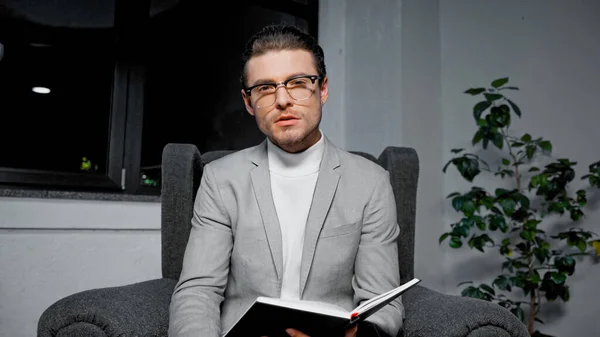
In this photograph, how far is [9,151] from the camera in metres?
2.12

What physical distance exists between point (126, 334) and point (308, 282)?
0.45 metres

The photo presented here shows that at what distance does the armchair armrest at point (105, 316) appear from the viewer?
955 mm

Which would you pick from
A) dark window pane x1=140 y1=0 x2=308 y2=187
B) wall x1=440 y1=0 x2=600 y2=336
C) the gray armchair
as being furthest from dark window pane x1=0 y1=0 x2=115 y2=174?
wall x1=440 y1=0 x2=600 y2=336

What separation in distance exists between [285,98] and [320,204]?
29cm

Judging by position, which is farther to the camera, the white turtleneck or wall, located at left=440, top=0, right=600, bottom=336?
wall, located at left=440, top=0, right=600, bottom=336

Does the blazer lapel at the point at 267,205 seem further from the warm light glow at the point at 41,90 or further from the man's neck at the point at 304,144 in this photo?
the warm light glow at the point at 41,90

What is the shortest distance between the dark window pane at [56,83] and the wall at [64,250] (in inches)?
13.0

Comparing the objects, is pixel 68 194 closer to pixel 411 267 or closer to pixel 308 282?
pixel 308 282

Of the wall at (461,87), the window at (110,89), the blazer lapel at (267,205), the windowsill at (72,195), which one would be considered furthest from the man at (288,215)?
the wall at (461,87)

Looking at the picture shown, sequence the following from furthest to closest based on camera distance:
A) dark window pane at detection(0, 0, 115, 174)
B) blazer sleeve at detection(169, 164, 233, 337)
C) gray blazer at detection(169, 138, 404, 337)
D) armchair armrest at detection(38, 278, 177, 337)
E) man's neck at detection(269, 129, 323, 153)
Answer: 1. dark window pane at detection(0, 0, 115, 174)
2. man's neck at detection(269, 129, 323, 153)
3. gray blazer at detection(169, 138, 404, 337)
4. blazer sleeve at detection(169, 164, 233, 337)
5. armchair armrest at detection(38, 278, 177, 337)

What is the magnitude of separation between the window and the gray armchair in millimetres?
929

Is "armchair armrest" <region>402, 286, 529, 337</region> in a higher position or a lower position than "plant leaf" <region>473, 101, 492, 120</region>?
lower

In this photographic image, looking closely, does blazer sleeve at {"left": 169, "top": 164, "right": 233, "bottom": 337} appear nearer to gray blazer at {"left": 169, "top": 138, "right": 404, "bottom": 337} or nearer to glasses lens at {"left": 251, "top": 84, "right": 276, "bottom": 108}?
gray blazer at {"left": 169, "top": 138, "right": 404, "bottom": 337}

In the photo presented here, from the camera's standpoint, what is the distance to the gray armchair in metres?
0.97
